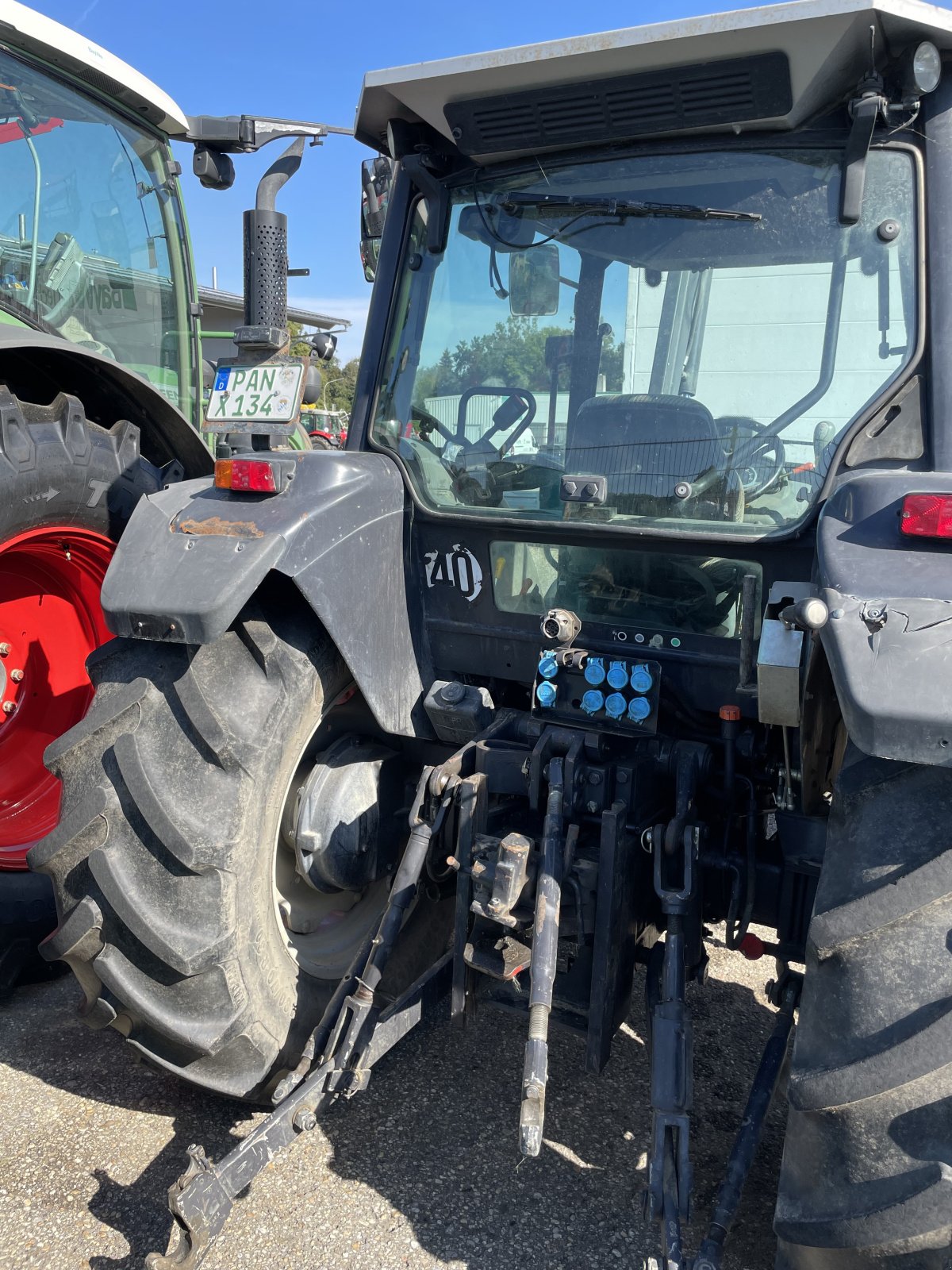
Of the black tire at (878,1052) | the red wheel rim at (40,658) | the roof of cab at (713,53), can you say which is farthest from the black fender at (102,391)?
the black tire at (878,1052)

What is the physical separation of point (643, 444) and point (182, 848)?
4.10 ft

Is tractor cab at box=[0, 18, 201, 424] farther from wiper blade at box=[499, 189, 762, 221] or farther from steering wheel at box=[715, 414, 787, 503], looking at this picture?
steering wheel at box=[715, 414, 787, 503]

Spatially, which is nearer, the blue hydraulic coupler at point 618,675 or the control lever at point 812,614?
the control lever at point 812,614

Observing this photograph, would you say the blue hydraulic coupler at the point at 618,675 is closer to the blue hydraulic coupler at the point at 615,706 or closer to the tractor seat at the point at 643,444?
the blue hydraulic coupler at the point at 615,706

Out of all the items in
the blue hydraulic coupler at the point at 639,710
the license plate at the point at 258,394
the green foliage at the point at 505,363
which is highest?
the green foliage at the point at 505,363

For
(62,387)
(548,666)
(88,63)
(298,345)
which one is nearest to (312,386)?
(548,666)

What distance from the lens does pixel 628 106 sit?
2.13 metres

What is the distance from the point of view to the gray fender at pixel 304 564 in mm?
1980

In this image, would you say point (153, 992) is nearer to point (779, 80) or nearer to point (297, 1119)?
point (297, 1119)

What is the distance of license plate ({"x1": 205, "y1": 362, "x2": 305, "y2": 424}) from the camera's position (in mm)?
2342

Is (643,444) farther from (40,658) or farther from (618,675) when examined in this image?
(40,658)

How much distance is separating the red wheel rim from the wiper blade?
1.58 m

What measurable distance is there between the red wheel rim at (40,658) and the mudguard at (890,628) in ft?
7.35

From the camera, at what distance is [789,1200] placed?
1426 millimetres
